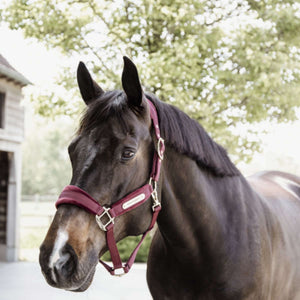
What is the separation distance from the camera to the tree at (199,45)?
24.3 feet

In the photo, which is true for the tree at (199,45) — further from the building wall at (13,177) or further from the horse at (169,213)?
the horse at (169,213)

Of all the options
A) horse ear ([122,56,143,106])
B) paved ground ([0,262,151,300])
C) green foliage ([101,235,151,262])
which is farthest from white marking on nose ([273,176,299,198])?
green foliage ([101,235,151,262])

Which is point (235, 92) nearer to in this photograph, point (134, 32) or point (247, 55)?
point (247, 55)

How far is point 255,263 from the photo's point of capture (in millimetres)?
2105

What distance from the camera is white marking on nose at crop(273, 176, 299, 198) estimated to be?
3166 mm

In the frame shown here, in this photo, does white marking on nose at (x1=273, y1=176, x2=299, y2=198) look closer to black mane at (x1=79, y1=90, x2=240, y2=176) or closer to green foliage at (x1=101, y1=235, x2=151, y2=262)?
black mane at (x1=79, y1=90, x2=240, y2=176)

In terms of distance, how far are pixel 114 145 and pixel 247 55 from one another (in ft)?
21.3

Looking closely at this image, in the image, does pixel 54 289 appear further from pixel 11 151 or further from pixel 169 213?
pixel 169 213

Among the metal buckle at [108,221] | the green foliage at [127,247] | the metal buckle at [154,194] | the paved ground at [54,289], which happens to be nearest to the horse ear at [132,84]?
the metal buckle at [154,194]

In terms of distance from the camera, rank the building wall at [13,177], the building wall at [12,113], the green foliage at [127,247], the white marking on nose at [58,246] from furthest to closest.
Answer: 1. the building wall at [13,177]
2. the building wall at [12,113]
3. the green foliage at [127,247]
4. the white marking on nose at [58,246]

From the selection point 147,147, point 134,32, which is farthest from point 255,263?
point 134,32

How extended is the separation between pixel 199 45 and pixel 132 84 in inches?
236

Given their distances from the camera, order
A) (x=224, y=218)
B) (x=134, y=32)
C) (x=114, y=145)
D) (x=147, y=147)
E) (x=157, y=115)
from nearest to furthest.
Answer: (x=114, y=145), (x=147, y=147), (x=157, y=115), (x=224, y=218), (x=134, y=32)

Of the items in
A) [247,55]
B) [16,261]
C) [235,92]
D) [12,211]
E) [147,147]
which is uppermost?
[147,147]
